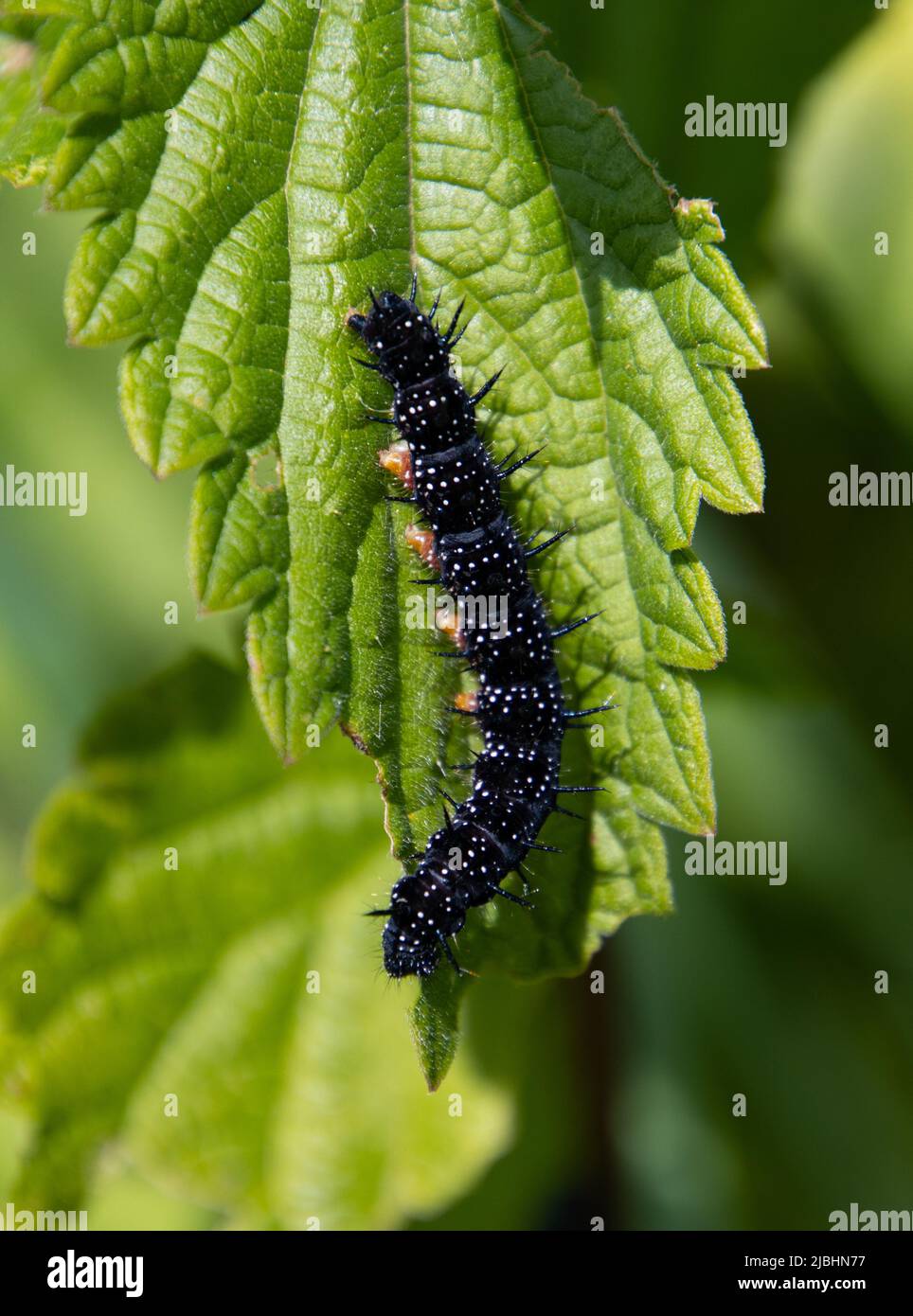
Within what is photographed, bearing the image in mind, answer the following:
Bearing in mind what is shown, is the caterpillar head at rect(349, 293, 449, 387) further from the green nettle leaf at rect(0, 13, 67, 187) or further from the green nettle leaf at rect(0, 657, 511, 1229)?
the green nettle leaf at rect(0, 657, 511, 1229)

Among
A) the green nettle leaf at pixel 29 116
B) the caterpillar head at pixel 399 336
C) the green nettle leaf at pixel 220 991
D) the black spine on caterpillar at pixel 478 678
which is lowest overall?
the green nettle leaf at pixel 220 991

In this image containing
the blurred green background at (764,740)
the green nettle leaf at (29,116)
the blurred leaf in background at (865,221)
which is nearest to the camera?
the green nettle leaf at (29,116)

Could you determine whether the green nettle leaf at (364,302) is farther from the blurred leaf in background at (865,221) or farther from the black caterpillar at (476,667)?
the blurred leaf in background at (865,221)

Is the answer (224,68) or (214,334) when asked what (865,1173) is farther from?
(224,68)

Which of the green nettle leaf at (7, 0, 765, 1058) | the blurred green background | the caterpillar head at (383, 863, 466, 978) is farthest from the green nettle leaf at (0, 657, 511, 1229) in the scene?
the green nettle leaf at (7, 0, 765, 1058)

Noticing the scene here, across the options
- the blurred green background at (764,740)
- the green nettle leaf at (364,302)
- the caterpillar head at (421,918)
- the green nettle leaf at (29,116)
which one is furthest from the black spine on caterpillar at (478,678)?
the blurred green background at (764,740)

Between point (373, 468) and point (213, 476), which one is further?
point (373, 468)

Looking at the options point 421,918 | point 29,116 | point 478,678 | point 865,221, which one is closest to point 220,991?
point 421,918
